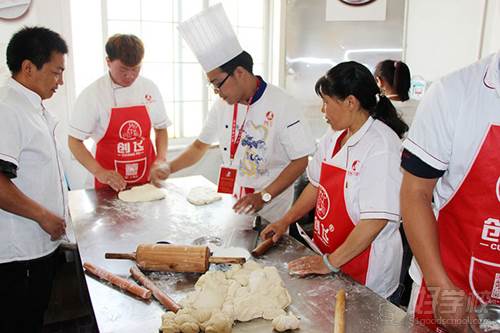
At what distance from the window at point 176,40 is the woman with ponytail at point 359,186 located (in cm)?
271

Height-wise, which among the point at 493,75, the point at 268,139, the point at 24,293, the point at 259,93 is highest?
the point at 493,75

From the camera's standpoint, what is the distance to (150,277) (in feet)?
4.79

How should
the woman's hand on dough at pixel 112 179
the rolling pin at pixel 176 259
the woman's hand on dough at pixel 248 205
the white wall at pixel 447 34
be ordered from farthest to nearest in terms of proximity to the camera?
the white wall at pixel 447 34 < the woman's hand on dough at pixel 112 179 < the woman's hand on dough at pixel 248 205 < the rolling pin at pixel 176 259

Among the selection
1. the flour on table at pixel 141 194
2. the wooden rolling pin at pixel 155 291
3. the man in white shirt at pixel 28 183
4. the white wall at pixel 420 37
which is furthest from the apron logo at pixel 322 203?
the white wall at pixel 420 37

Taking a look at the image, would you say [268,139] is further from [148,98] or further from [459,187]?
[459,187]

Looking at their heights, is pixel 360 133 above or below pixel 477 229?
above

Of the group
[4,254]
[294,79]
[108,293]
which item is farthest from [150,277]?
[294,79]

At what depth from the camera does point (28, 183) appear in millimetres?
1874

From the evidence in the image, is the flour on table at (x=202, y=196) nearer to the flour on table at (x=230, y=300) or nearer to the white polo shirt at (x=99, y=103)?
the white polo shirt at (x=99, y=103)

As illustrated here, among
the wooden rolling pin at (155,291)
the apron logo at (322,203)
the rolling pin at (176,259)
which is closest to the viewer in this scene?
the wooden rolling pin at (155,291)

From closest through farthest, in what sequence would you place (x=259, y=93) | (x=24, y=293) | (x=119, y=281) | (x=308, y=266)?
(x=119, y=281), (x=308, y=266), (x=24, y=293), (x=259, y=93)

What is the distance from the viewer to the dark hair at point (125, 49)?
8.07ft

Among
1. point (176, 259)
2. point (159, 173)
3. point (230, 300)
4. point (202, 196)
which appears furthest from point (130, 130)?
point (230, 300)

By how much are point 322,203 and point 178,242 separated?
60cm
